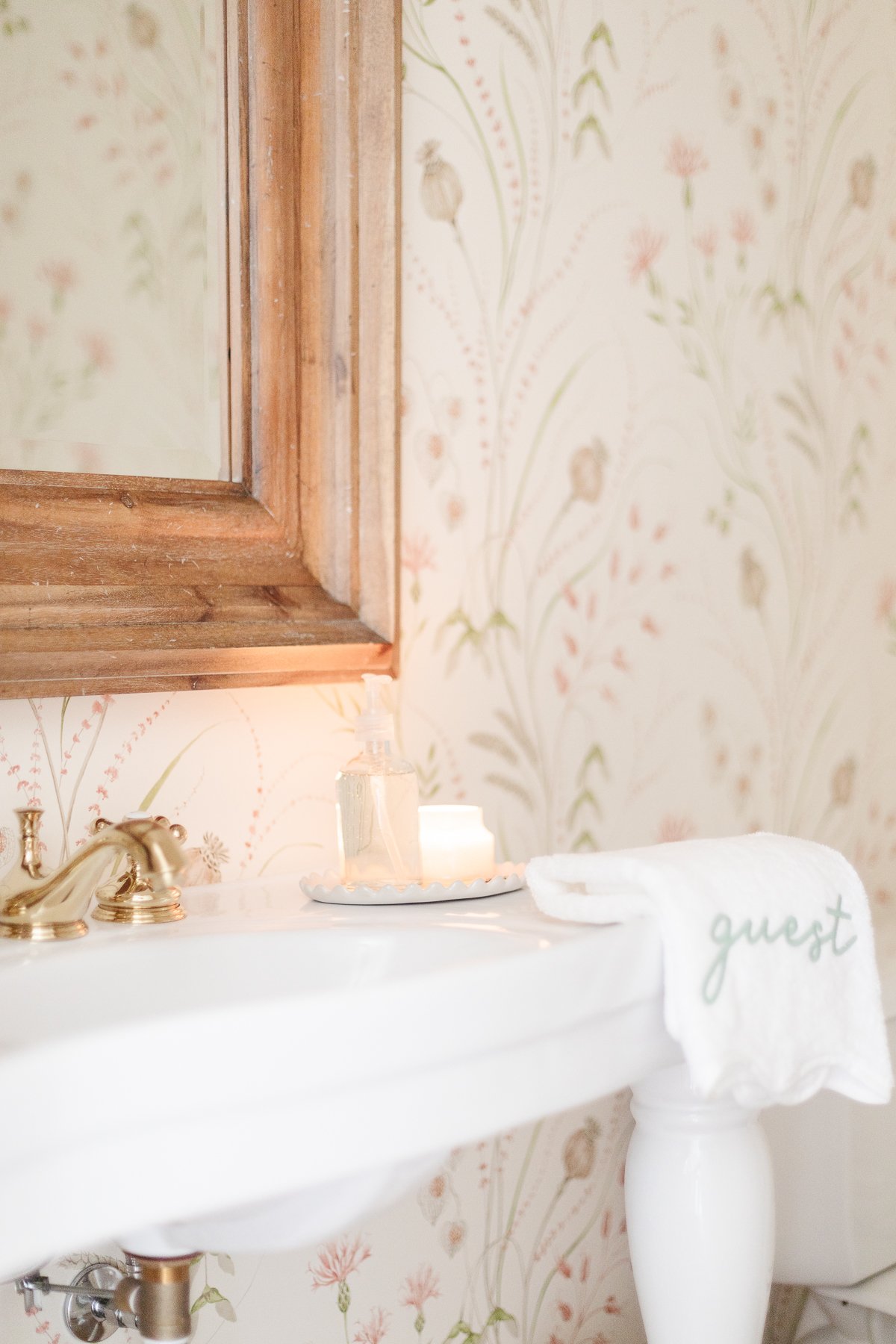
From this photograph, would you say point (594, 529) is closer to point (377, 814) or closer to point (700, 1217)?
point (377, 814)

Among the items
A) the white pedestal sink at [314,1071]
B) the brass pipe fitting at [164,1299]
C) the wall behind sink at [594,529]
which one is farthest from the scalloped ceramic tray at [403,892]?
the brass pipe fitting at [164,1299]

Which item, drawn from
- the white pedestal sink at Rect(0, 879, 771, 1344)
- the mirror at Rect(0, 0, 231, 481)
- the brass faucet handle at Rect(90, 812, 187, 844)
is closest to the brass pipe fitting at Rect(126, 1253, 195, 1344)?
the white pedestal sink at Rect(0, 879, 771, 1344)

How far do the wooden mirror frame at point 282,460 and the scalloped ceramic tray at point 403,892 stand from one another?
167mm

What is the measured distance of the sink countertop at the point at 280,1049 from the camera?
503mm

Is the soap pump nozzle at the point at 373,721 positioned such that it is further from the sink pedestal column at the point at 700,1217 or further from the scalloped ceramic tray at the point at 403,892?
the sink pedestal column at the point at 700,1217

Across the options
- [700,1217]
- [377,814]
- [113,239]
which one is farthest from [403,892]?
[113,239]

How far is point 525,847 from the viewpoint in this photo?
49.8 inches

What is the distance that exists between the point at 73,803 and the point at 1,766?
62 mm

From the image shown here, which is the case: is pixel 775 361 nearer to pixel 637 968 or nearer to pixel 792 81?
pixel 792 81

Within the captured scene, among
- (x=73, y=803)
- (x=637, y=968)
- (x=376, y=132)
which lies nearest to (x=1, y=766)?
(x=73, y=803)

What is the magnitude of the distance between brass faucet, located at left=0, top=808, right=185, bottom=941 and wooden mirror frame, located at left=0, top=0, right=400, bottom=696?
130 millimetres

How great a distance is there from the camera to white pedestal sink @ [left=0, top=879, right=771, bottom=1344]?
0.51 meters

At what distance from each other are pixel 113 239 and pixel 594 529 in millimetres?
557

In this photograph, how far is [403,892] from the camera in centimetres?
92
